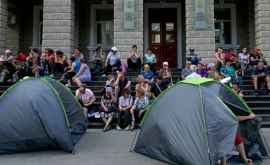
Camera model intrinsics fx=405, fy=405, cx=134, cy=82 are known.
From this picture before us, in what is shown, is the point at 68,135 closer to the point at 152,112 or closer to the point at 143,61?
the point at 152,112

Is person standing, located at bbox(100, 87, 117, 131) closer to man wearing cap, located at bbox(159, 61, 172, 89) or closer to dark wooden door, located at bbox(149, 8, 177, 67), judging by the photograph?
man wearing cap, located at bbox(159, 61, 172, 89)

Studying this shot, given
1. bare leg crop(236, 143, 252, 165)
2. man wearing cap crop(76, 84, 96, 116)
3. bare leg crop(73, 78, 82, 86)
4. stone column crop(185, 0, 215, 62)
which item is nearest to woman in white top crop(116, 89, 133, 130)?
man wearing cap crop(76, 84, 96, 116)

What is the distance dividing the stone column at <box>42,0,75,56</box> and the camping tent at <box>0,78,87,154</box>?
27.9 feet

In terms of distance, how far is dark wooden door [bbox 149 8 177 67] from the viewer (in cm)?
2152

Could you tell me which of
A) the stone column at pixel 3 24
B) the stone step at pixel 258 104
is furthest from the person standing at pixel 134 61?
the stone column at pixel 3 24

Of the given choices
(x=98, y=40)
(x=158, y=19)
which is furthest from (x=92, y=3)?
(x=158, y=19)

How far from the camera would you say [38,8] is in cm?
2208

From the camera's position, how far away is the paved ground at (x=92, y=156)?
9242mm

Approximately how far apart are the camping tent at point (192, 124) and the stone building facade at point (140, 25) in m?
9.06

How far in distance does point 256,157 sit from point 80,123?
5161 mm

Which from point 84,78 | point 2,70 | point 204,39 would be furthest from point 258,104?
point 2,70

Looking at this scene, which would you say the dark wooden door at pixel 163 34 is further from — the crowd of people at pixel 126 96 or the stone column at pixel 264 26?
the crowd of people at pixel 126 96

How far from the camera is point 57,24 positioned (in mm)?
18953

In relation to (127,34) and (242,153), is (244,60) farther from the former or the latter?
(242,153)
